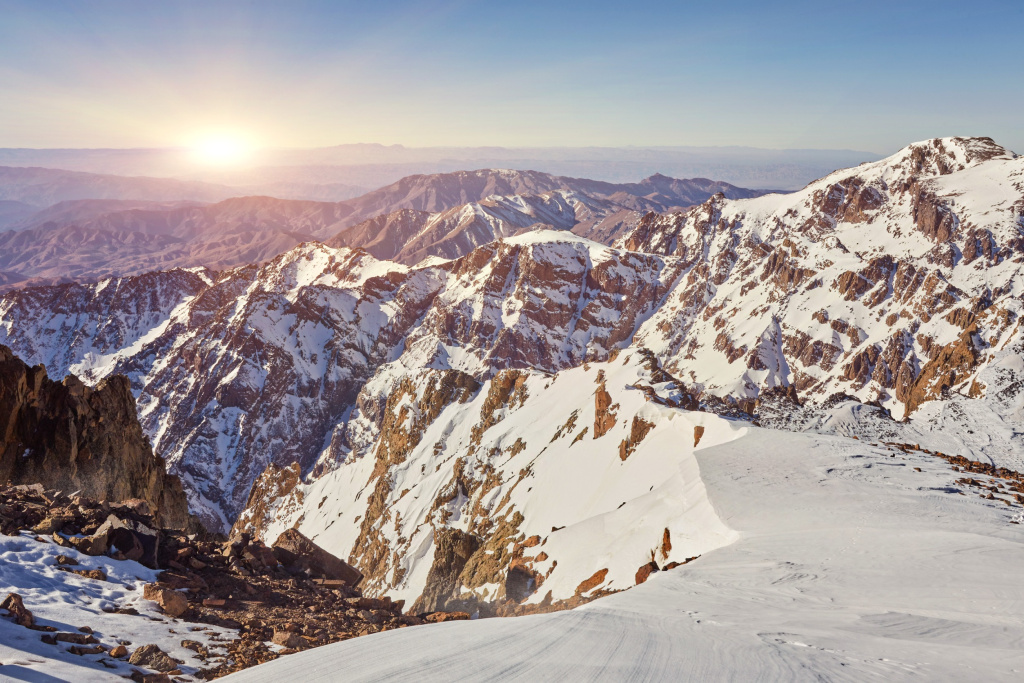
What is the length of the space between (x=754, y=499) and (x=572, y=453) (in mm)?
43058

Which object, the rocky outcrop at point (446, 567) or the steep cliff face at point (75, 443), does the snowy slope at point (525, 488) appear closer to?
the rocky outcrop at point (446, 567)

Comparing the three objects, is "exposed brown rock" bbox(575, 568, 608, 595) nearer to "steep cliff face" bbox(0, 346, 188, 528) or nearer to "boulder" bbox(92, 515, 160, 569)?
"boulder" bbox(92, 515, 160, 569)

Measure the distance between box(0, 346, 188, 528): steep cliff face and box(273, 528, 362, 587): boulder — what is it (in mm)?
15119

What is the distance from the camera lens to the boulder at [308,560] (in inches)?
765

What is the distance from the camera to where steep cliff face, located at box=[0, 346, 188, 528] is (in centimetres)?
3262

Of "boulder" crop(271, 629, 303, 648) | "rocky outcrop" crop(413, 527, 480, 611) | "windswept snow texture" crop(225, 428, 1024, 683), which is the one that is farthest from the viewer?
"rocky outcrop" crop(413, 527, 480, 611)

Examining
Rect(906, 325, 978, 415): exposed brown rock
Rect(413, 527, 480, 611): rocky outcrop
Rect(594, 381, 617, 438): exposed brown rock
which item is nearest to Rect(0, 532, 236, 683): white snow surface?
Rect(594, 381, 617, 438): exposed brown rock

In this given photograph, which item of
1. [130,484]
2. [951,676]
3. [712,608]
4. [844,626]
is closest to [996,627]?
[844,626]

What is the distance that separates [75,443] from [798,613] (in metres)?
41.0

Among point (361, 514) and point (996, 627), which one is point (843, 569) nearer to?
point (996, 627)

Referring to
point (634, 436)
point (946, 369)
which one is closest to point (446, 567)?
point (634, 436)

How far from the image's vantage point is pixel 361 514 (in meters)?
119

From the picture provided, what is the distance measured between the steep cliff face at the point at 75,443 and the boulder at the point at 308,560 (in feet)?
49.6

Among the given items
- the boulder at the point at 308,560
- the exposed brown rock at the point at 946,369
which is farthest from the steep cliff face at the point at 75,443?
the exposed brown rock at the point at 946,369
